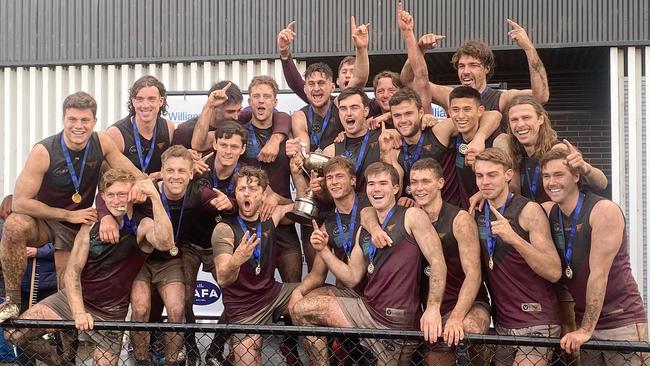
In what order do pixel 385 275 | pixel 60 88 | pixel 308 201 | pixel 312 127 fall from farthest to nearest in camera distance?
1. pixel 60 88
2. pixel 312 127
3. pixel 308 201
4. pixel 385 275

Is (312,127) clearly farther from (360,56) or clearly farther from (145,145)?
(145,145)

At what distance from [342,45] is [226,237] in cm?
644

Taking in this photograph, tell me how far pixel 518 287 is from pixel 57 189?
3.65 meters

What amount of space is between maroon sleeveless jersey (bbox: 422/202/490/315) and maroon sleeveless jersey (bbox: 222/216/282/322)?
1274 millimetres

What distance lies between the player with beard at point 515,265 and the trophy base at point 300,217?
1.49 m

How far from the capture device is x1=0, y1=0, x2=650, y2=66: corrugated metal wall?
1144 cm

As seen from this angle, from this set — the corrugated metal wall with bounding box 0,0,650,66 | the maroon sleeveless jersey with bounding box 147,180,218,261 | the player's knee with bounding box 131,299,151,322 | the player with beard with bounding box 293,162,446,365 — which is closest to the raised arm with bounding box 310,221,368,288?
the player with beard with bounding box 293,162,446,365

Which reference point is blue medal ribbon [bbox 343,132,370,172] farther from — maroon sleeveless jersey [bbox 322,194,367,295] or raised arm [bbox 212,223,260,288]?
raised arm [bbox 212,223,260,288]

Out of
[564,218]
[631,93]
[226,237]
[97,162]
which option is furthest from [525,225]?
[631,93]

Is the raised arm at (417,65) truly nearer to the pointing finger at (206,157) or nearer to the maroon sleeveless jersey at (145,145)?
the pointing finger at (206,157)

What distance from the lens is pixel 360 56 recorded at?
25.1ft

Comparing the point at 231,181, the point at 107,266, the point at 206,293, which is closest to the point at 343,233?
the point at 231,181

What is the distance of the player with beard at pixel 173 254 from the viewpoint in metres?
6.13

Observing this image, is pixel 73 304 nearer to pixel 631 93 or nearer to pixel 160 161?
pixel 160 161
